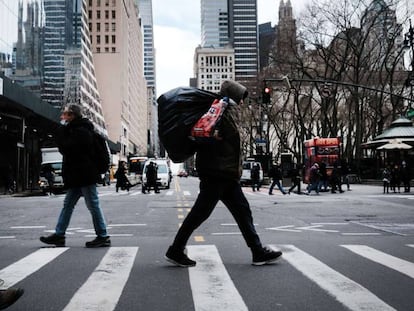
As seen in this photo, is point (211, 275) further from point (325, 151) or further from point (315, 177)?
point (325, 151)

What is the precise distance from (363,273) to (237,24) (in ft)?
608

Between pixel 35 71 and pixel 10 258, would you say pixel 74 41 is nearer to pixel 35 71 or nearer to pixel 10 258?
pixel 35 71

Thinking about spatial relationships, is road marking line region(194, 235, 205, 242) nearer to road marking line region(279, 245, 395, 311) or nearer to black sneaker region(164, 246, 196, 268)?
road marking line region(279, 245, 395, 311)

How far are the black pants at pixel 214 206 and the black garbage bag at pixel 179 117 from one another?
1.41 ft

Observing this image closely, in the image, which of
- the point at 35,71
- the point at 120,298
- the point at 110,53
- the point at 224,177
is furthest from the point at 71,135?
the point at 110,53

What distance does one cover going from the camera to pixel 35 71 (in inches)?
1745

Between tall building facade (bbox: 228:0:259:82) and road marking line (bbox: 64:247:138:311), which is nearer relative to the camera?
road marking line (bbox: 64:247:138:311)

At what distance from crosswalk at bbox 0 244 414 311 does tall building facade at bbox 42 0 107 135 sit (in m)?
44.8

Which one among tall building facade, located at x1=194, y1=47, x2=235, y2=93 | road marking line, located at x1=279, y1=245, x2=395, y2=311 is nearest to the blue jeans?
road marking line, located at x1=279, y1=245, x2=395, y2=311

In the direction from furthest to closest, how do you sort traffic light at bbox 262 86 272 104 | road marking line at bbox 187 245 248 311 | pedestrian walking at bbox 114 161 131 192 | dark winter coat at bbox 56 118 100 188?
pedestrian walking at bbox 114 161 131 192 → traffic light at bbox 262 86 272 104 → dark winter coat at bbox 56 118 100 188 → road marking line at bbox 187 245 248 311

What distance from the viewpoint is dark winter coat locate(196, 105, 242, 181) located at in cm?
536

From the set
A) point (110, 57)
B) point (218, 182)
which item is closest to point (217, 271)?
point (218, 182)

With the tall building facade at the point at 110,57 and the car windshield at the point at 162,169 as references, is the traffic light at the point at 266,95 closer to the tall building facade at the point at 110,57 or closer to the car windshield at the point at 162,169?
the car windshield at the point at 162,169

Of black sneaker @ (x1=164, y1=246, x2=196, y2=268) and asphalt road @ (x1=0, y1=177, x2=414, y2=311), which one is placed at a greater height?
black sneaker @ (x1=164, y1=246, x2=196, y2=268)
